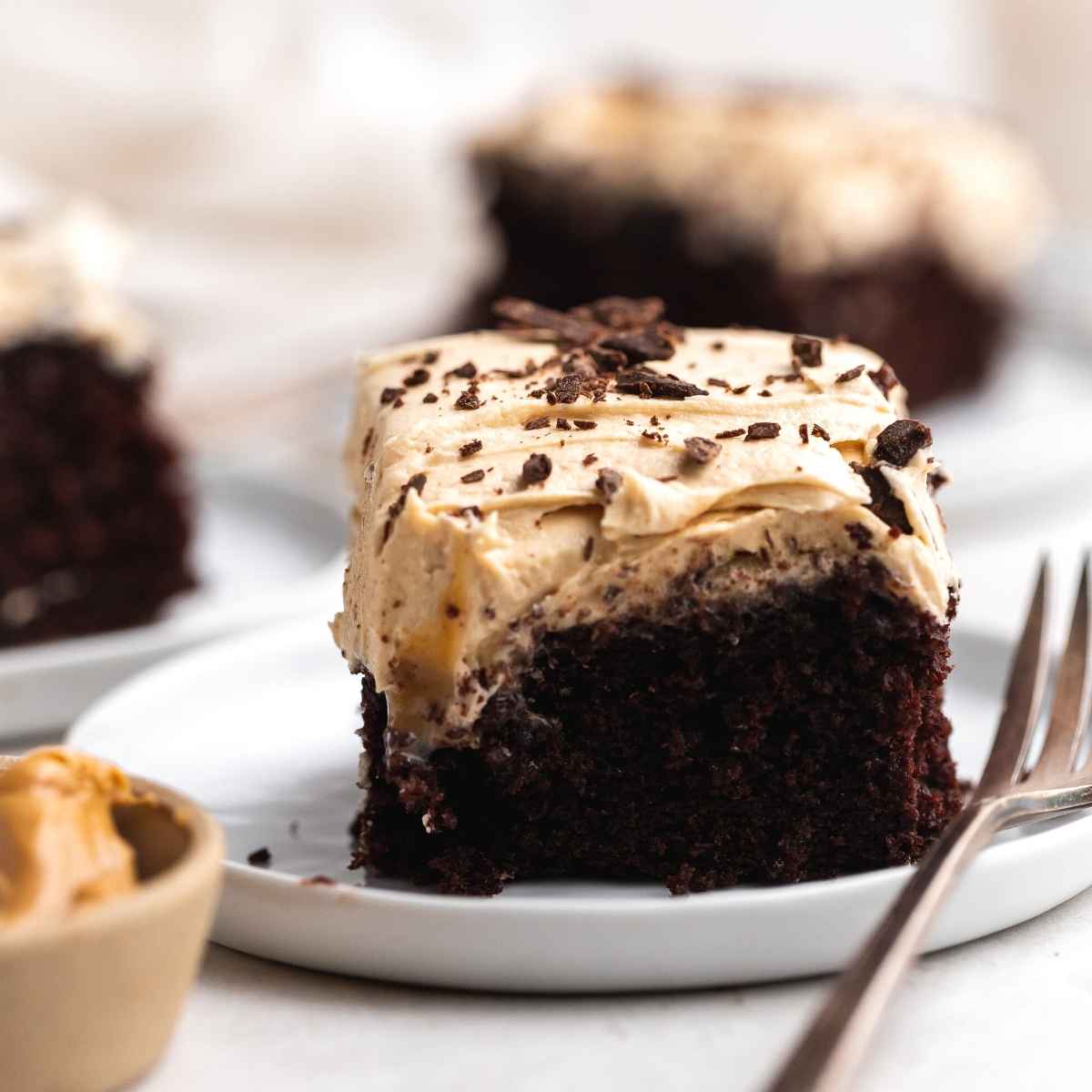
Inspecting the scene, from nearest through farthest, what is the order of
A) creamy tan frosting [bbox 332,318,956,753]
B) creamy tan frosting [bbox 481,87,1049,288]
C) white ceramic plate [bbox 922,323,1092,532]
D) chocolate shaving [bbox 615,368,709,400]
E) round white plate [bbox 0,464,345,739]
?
creamy tan frosting [bbox 332,318,956,753] → chocolate shaving [bbox 615,368,709,400] → round white plate [bbox 0,464,345,739] → white ceramic plate [bbox 922,323,1092,532] → creamy tan frosting [bbox 481,87,1049,288]

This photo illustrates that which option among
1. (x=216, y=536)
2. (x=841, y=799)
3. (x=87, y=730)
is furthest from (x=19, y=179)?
(x=841, y=799)

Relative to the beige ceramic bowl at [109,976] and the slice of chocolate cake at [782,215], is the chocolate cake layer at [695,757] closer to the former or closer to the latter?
the beige ceramic bowl at [109,976]

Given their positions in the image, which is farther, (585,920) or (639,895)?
(639,895)

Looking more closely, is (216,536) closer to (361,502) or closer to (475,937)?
(361,502)

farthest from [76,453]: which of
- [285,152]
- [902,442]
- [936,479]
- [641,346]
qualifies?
[285,152]

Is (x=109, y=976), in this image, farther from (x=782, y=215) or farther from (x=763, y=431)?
(x=782, y=215)

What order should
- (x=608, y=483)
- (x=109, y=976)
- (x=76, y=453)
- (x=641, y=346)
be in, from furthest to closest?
(x=76, y=453) < (x=641, y=346) < (x=608, y=483) < (x=109, y=976)

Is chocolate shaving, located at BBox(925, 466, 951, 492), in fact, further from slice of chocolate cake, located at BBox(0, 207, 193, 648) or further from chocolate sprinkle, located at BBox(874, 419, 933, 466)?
slice of chocolate cake, located at BBox(0, 207, 193, 648)

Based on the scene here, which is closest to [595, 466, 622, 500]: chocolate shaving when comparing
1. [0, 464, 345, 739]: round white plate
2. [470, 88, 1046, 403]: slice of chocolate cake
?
[0, 464, 345, 739]: round white plate
